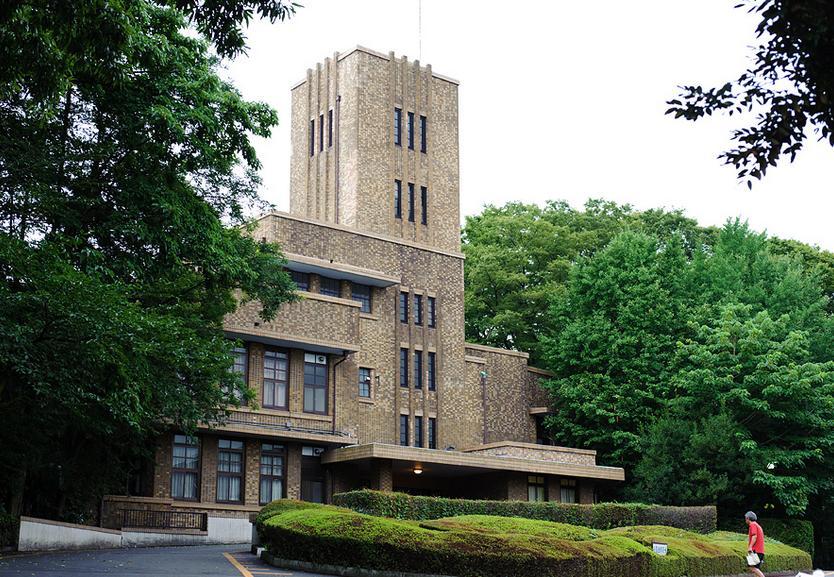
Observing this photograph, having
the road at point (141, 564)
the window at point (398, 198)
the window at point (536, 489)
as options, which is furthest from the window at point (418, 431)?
the road at point (141, 564)

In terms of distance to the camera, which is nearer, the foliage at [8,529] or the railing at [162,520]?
the foliage at [8,529]

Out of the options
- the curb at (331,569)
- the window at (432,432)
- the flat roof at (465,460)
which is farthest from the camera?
the window at (432,432)

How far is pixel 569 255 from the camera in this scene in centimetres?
5547

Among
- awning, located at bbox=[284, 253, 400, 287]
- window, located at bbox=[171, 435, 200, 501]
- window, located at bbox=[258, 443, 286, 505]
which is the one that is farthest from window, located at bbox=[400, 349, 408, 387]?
window, located at bbox=[171, 435, 200, 501]

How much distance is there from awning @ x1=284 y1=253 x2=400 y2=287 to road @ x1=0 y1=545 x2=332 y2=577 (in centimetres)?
1398

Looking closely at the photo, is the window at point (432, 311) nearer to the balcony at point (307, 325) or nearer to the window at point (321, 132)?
the balcony at point (307, 325)

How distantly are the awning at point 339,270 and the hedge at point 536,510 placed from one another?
35.4ft

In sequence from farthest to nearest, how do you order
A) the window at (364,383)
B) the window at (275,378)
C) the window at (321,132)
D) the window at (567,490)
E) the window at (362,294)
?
the window at (321,132), the window at (567,490), the window at (362,294), the window at (364,383), the window at (275,378)

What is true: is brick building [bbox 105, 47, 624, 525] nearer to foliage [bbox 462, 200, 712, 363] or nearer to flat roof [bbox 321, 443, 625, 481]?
flat roof [bbox 321, 443, 625, 481]

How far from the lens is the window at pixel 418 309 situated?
141ft

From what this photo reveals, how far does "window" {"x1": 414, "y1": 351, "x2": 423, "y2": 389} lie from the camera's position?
42.1 m

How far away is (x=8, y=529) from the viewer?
2389 centimetres

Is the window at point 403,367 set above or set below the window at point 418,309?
below

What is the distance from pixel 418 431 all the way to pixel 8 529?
20132 mm
